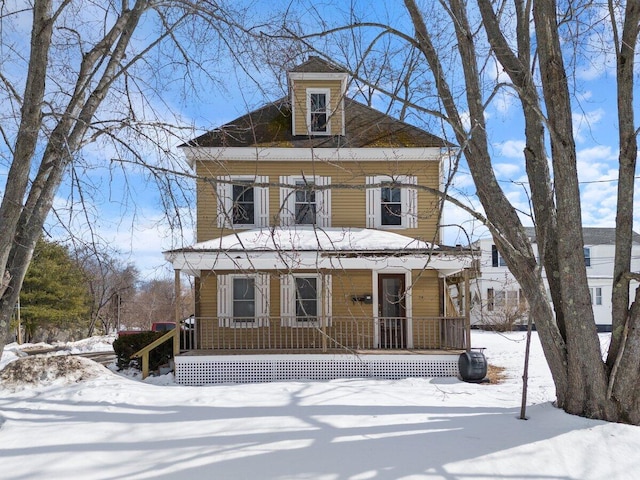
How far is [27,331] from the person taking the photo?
1141 inches

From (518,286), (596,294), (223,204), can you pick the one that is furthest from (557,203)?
(596,294)

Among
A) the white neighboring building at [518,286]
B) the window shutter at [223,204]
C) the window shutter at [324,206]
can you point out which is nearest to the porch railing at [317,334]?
the window shutter at [324,206]

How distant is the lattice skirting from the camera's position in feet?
36.9

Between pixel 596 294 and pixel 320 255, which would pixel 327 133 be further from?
pixel 596 294

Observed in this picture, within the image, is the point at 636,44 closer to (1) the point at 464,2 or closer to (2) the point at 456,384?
(1) the point at 464,2

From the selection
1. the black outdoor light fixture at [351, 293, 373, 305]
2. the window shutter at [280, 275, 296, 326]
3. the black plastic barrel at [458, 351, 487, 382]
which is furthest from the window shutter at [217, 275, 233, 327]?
the black plastic barrel at [458, 351, 487, 382]

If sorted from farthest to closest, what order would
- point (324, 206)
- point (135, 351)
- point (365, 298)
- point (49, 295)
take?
point (49, 295), point (324, 206), point (365, 298), point (135, 351)

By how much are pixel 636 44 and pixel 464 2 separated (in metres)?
2.24

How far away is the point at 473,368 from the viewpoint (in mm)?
10672

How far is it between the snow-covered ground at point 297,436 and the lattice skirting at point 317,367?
237cm

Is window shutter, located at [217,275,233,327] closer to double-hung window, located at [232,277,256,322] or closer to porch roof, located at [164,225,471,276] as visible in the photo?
double-hung window, located at [232,277,256,322]

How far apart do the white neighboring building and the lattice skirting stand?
15.2m

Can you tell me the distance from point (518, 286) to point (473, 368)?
1920cm

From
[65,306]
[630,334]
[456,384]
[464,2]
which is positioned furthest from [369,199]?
[65,306]
